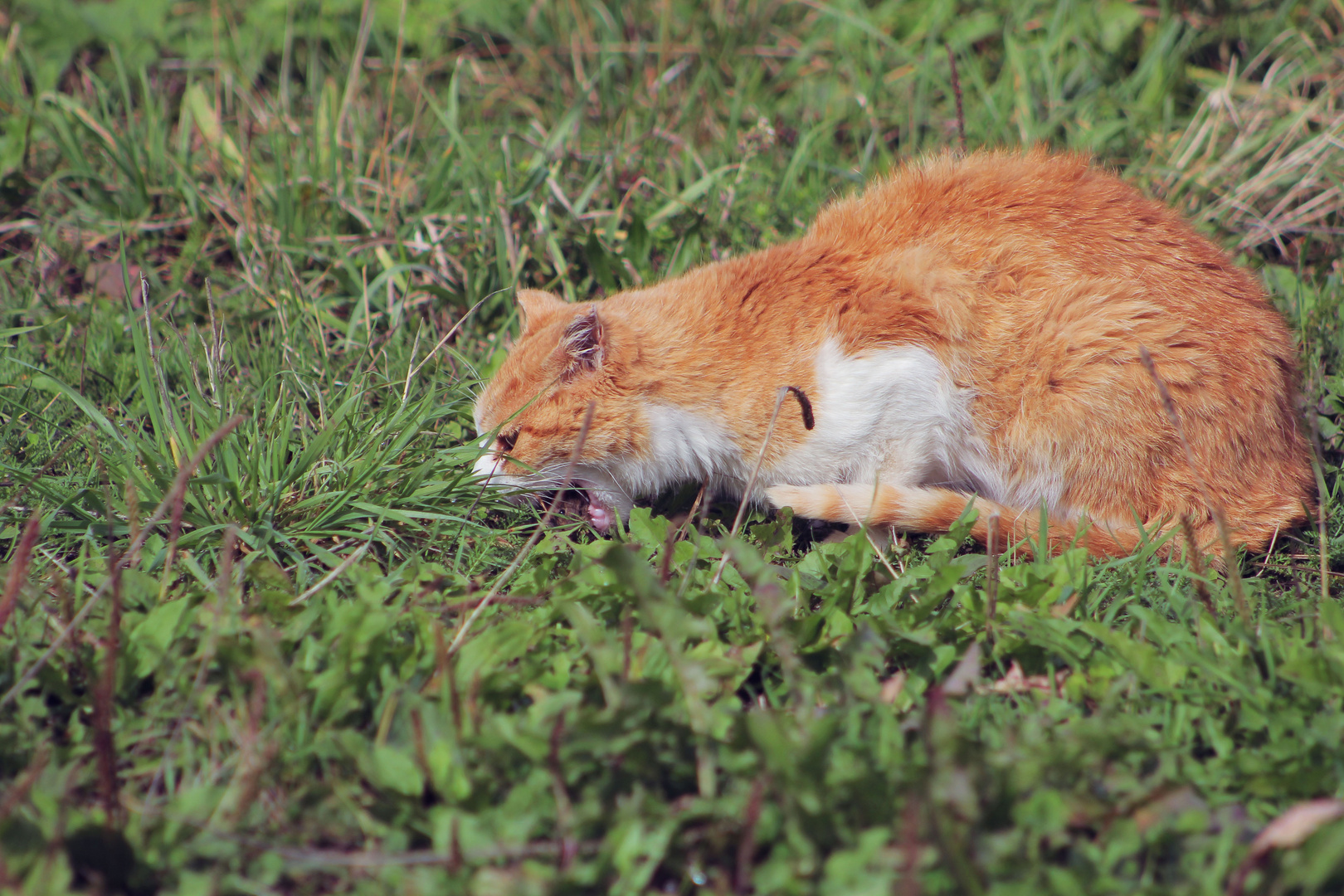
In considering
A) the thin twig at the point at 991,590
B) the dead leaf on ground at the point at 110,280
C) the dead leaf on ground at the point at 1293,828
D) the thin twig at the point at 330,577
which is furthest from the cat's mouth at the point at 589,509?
the dead leaf on ground at the point at 110,280

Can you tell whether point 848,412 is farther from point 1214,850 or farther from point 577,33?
point 577,33

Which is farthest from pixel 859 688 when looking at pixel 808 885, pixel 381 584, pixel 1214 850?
pixel 381 584

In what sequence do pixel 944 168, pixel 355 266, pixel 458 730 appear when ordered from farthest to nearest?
1. pixel 355 266
2. pixel 944 168
3. pixel 458 730

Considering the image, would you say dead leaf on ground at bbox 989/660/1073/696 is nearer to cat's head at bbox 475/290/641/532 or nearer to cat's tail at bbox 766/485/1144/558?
cat's tail at bbox 766/485/1144/558

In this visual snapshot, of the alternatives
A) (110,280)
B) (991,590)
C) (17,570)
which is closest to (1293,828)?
(991,590)

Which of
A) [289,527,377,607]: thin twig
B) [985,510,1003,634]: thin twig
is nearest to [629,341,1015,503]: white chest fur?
[985,510,1003,634]: thin twig

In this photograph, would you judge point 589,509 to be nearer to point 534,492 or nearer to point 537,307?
point 534,492

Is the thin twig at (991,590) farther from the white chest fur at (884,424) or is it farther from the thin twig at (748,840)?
the thin twig at (748,840)

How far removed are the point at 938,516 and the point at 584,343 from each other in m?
1.07

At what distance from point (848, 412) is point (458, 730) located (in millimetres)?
1443

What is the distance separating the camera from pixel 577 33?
14.5 feet

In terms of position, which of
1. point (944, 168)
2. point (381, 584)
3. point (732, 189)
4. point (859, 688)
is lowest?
point (381, 584)

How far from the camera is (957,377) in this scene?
2555mm

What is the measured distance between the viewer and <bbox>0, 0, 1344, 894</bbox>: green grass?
1.43 metres
